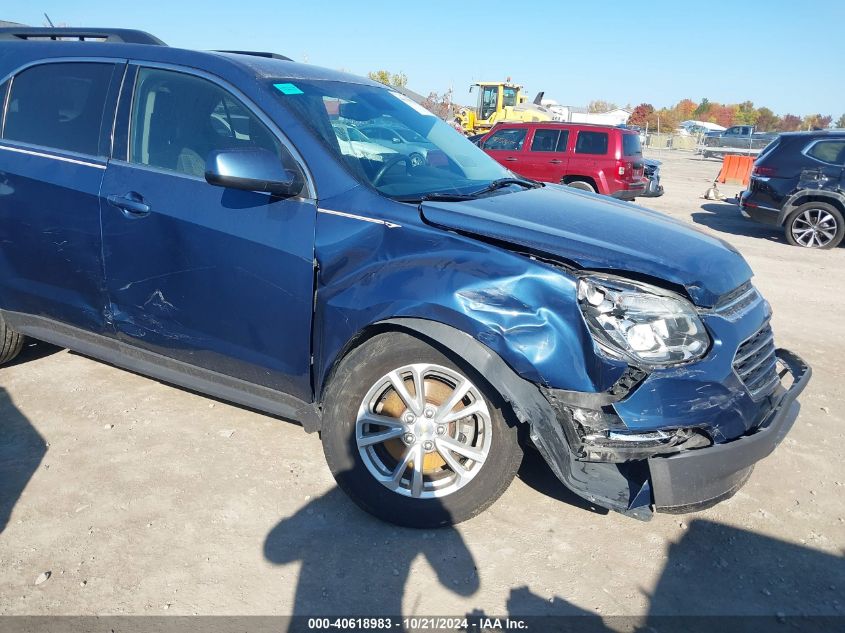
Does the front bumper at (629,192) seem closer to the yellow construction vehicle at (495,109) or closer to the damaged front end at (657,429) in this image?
the damaged front end at (657,429)

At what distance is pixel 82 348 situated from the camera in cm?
368

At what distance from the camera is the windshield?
308 cm

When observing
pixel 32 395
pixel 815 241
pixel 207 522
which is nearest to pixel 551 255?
pixel 207 522

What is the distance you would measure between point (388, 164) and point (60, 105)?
1.91 m

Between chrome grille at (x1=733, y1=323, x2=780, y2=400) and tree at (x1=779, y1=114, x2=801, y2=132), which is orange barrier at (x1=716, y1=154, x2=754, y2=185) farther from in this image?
tree at (x1=779, y1=114, x2=801, y2=132)

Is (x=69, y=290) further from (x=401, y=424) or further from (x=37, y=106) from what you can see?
(x=401, y=424)

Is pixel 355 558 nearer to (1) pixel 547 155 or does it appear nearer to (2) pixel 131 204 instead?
(2) pixel 131 204

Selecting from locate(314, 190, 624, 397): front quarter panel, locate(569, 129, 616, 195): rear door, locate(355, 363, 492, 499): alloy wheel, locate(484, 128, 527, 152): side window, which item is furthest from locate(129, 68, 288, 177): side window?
locate(484, 128, 527, 152): side window

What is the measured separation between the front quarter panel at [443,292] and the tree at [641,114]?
8131cm

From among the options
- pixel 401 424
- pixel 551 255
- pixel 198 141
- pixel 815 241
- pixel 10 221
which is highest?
pixel 198 141

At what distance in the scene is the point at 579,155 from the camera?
1277 centimetres

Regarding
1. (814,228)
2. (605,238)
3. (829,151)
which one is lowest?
(814,228)

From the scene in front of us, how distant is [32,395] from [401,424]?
8.45 ft

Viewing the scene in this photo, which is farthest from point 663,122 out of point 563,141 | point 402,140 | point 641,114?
point 402,140
